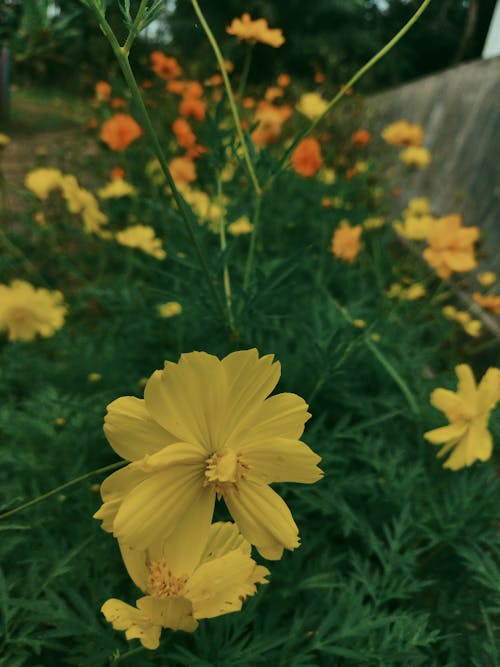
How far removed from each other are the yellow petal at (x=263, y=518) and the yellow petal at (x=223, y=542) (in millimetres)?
63

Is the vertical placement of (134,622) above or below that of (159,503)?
below

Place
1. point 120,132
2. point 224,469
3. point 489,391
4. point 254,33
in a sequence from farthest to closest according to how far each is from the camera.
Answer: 1. point 120,132
2. point 254,33
3. point 489,391
4. point 224,469

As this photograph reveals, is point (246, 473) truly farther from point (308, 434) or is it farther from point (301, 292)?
point (301, 292)

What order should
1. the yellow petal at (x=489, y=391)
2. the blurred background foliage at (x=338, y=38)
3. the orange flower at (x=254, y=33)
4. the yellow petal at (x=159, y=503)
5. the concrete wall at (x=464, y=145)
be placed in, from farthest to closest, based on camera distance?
the blurred background foliage at (x=338, y=38)
the concrete wall at (x=464, y=145)
the orange flower at (x=254, y=33)
the yellow petal at (x=489, y=391)
the yellow petal at (x=159, y=503)

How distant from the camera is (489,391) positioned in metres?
0.75

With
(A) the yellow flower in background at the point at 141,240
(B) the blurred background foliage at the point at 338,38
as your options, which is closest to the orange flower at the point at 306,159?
(A) the yellow flower in background at the point at 141,240

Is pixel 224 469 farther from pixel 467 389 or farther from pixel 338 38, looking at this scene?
pixel 338 38

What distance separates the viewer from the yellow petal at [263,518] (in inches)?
16.5

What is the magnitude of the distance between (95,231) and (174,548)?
1284 mm

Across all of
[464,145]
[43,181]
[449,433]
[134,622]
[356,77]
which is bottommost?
[464,145]

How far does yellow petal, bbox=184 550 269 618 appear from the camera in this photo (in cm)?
45

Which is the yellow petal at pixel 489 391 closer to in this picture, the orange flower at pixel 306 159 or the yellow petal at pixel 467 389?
the yellow petal at pixel 467 389

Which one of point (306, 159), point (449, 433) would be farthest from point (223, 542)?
point (306, 159)

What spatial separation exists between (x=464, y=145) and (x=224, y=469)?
2.58 m
